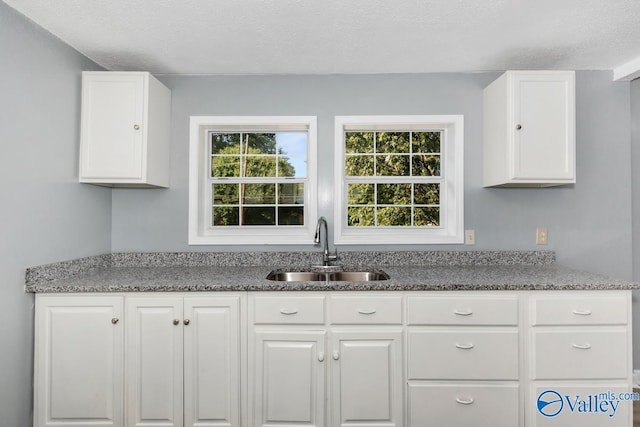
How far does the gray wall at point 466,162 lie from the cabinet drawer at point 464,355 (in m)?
0.81

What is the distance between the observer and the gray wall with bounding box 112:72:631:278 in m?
2.79

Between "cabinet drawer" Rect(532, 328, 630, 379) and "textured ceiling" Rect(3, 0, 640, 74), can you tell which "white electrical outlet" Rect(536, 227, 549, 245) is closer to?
"cabinet drawer" Rect(532, 328, 630, 379)

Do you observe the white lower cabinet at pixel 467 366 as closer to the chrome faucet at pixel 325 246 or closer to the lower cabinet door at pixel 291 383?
the lower cabinet door at pixel 291 383

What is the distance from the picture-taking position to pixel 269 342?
214 centimetres

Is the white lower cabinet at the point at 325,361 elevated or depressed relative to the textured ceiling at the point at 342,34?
depressed

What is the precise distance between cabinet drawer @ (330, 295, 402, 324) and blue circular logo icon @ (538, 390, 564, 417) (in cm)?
87

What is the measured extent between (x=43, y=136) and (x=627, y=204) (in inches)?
148

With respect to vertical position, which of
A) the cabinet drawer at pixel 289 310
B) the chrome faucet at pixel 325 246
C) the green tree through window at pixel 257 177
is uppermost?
the green tree through window at pixel 257 177

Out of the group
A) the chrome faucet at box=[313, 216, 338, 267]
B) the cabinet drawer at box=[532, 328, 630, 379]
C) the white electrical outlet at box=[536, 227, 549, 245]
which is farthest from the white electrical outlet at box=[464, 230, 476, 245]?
the chrome faucet at box=[313, 216, 338, 267]

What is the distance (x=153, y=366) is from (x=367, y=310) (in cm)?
119

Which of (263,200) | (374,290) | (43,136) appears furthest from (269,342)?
(43,136)

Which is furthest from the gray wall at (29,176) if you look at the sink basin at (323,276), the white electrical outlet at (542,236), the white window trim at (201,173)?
the white electrical outlet at (542,236)

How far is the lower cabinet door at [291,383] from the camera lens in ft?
6.99

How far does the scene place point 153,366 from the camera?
212 cm
